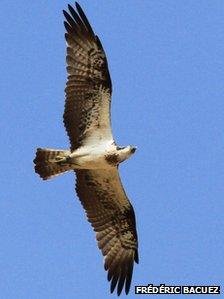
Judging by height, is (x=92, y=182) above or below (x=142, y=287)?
above

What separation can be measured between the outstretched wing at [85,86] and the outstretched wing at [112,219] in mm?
712

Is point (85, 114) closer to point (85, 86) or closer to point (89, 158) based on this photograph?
point (85, 86)

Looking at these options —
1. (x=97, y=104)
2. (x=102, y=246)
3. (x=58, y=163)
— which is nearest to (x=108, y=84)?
(x=97, y=104)

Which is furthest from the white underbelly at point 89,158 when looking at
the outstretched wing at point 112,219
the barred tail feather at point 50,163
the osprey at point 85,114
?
the outstretched wing at point 112,219

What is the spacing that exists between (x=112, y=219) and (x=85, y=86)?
2298 mm

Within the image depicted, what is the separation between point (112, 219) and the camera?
15.3 metres

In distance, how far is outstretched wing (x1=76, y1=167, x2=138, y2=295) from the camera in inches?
586

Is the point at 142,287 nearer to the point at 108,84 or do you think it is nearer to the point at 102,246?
the point at 102,246

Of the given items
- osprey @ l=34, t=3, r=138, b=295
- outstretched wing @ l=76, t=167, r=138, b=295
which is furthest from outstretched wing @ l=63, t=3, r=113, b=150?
outstretched wing @ l=76, t=167, r=138, b=295

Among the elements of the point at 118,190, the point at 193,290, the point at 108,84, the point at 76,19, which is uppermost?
the point at 76,19

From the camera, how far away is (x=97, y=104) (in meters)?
14.3

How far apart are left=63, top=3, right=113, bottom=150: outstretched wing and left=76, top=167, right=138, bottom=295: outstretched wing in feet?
2.34

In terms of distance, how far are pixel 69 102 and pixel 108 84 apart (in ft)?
2.09

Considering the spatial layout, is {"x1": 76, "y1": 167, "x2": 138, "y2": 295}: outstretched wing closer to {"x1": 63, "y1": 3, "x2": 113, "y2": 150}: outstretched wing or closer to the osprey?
the osprey
